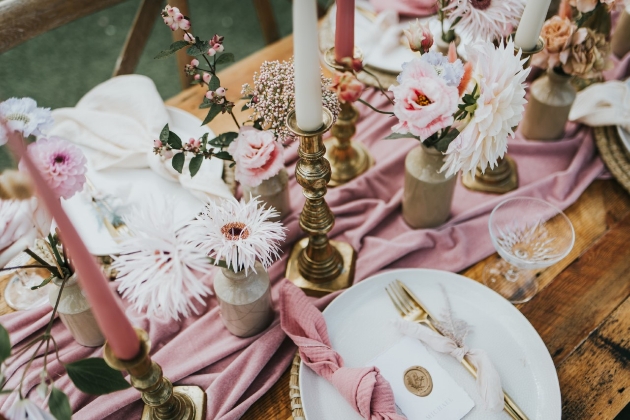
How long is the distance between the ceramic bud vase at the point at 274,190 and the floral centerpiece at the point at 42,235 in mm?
269

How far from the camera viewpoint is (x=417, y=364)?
670mm

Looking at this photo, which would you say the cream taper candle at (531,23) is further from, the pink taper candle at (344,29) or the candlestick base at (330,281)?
the candlestick base at (330,281)

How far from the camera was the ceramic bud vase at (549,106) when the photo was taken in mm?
920

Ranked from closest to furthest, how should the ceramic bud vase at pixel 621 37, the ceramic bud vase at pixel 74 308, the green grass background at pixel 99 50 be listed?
the ceramic bud vase at pixel 74 308 < the ceramic bud vase at pixel 621 37 < the green grass background at pixel 99 50

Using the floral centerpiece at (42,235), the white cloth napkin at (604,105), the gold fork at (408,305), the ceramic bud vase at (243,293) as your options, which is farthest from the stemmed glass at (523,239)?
the floral centerpiece at (42,235)

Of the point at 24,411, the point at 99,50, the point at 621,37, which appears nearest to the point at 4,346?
the point at 24,411

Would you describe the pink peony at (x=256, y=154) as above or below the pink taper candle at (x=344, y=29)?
below

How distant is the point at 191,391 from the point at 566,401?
49 cm

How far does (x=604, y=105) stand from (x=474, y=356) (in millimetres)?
598

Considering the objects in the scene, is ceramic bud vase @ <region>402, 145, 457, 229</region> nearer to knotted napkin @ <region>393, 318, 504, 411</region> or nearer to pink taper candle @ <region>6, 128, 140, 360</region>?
knotted napkin @ <region>393, 318, 504, 411</region>

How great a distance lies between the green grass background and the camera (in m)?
2.10

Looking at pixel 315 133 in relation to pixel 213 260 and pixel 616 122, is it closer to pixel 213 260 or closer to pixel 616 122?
pixel 213 260

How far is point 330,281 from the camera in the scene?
0.79 m

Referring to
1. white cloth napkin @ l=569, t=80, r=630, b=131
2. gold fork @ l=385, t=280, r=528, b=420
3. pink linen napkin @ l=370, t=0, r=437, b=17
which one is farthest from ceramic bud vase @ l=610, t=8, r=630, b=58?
gold fork @ l=385, t=280, r=528, b=420
